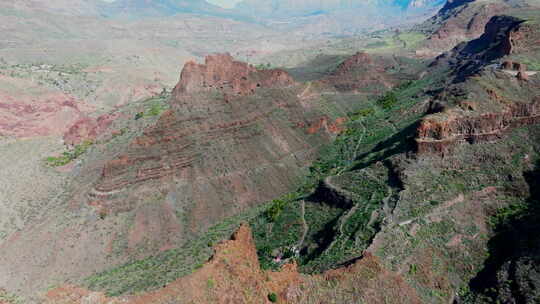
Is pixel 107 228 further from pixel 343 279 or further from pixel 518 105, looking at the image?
pixel 518 105

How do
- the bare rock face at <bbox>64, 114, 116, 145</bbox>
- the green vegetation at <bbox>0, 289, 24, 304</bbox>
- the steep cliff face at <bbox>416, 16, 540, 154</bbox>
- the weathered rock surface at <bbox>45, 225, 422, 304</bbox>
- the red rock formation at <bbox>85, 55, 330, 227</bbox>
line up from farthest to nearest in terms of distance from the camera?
the bare rock face at <bbox>64, 114, 116, 145</bbox>, the red rock formation at <bbox>85, 55, 330, 227</bbox>, the steep cliff face at <bbox>416, 16, 540, 154</bbox>, the green vegetation at <bbox>0, 289, 24, 304</bbox>, the weathered rock surface at <bbox>45, 225, 422, 304</bbox>

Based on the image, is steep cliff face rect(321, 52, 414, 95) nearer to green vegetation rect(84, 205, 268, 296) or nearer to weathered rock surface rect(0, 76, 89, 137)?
green vegetation rect(84, 205, 268, 296)

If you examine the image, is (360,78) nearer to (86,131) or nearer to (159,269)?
(86,131)

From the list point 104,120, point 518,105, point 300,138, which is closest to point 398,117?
point 300,138

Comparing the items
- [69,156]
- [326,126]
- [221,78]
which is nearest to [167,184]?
→ [221,78]

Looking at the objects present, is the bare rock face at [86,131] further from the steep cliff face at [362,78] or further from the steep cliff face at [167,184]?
the steep cliff face at [362,78]

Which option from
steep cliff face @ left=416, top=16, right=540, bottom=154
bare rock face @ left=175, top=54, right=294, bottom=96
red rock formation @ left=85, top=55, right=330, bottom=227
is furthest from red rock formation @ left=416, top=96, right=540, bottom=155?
bare rock face @ left=175, top=54, right=294, bottom=96
